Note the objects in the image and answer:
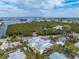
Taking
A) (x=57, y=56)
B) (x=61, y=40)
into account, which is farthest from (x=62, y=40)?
(x=57, y=56)

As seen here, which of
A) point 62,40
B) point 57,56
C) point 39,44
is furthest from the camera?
point 62,40

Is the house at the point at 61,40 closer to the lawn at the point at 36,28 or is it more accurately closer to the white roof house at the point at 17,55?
the lawn at the point at 36,28

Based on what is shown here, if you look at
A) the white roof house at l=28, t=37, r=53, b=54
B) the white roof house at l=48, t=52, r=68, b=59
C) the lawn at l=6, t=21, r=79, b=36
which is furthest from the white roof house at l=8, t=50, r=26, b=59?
the lawn at l=6, t=21, r=79, b=36

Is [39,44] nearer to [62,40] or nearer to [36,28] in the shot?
[62,40]

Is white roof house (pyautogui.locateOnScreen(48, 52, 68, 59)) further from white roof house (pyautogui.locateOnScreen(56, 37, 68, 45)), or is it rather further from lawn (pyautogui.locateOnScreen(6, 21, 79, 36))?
lawn (pyautogui.locateOnScreen(6, 21, 79, 36))

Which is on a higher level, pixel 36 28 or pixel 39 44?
pixel 36 28

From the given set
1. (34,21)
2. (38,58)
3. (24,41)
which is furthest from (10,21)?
(38,58)

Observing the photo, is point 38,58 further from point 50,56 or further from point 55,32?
point 55,32

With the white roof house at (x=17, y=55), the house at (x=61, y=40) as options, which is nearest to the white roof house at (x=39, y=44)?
the house at (x=61, y=40)
